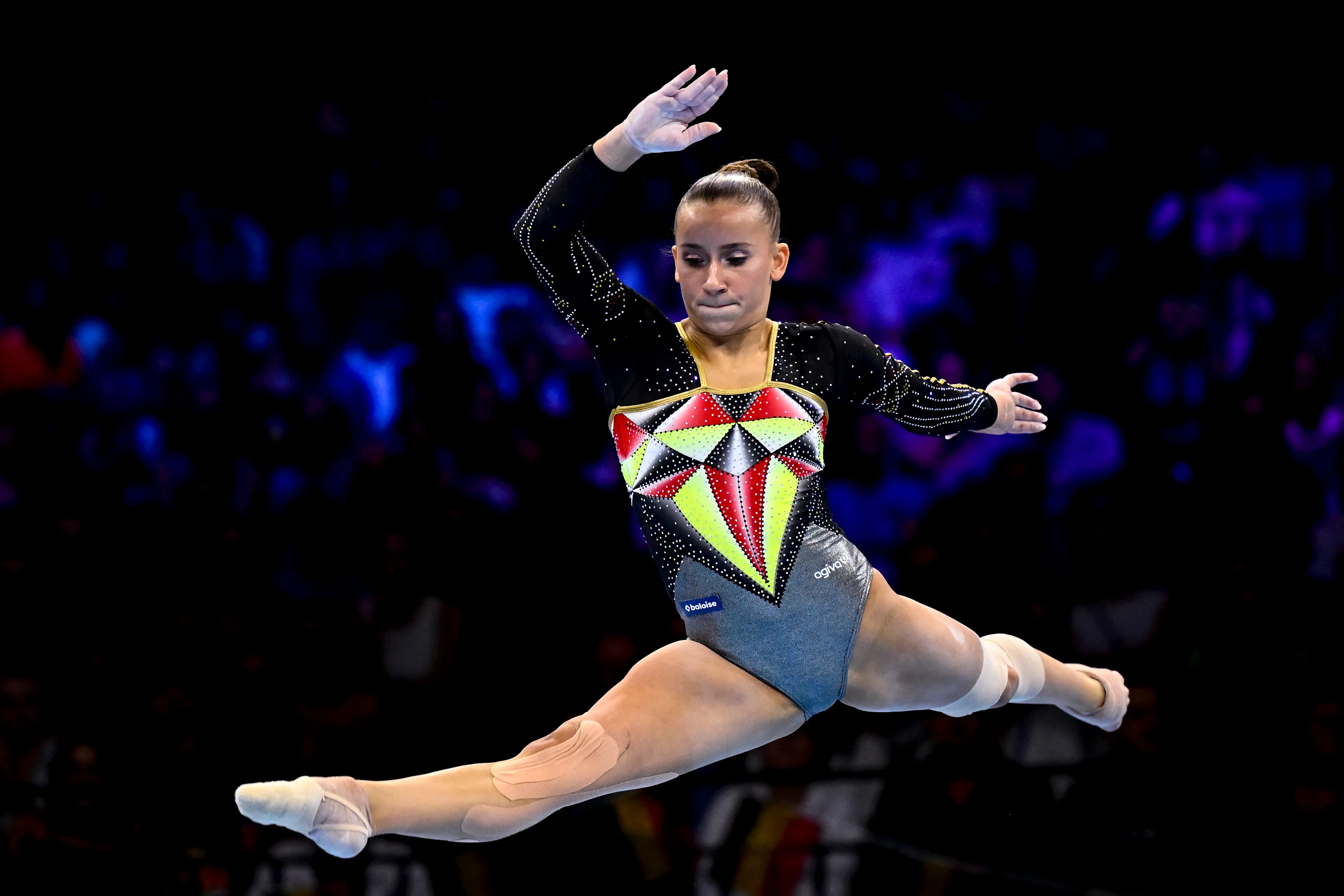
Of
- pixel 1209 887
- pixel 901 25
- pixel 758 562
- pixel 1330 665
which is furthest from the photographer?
pixel 901 25

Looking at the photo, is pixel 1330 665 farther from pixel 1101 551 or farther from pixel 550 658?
pixel 550 658

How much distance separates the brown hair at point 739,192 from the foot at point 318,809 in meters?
1.40

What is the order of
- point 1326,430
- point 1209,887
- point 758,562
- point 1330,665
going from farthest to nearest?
point 1326,430, point 1330,665, point 1209,887, point 758,562

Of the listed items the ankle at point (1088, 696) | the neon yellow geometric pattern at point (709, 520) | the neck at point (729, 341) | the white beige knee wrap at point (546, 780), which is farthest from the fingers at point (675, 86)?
the ankle at point (1088, 696)

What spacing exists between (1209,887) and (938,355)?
2.29 meters

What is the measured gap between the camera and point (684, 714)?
2779 millimetres

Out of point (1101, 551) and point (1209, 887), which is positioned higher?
point (1101, 551)

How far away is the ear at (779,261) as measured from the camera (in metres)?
3.06

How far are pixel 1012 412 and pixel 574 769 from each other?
156 cm

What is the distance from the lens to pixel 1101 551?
5.24 m

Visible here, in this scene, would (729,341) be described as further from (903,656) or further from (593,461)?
(593,461)

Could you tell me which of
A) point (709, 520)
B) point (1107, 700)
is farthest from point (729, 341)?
point (1107, 700)

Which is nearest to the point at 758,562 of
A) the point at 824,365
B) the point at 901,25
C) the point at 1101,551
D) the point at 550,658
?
the point at 824,365

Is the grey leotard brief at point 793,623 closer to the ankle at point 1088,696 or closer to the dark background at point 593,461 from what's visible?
the ankle at point 1088,696
